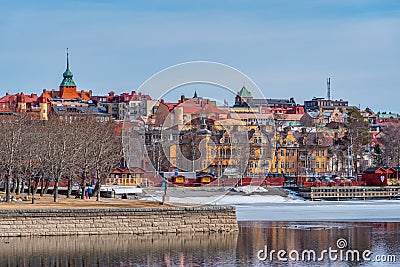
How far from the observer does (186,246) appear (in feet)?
141

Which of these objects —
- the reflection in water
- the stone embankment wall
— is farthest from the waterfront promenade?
the reflection in water

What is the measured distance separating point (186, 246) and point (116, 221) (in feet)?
16.5

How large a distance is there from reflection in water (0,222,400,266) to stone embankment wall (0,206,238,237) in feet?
2.21

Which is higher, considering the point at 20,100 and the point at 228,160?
the point at 20,100

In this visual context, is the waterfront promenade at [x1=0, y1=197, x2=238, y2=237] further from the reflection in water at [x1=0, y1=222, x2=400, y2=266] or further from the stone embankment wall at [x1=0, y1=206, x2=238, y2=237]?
the reflection in water at [x1=0, y1=222, x2=400, y2=266]

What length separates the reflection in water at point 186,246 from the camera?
38000 millimetres

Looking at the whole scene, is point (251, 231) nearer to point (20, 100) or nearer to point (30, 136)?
point (30, 136)

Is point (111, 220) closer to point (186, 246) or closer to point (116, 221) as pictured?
point (116, 221)

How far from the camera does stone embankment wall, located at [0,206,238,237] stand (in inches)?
1769

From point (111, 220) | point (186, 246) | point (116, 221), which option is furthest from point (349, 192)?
point (186, 246)

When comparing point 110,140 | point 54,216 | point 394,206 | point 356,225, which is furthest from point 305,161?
point 54,216

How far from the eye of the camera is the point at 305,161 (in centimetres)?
12475

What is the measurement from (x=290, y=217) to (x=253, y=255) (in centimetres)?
2381

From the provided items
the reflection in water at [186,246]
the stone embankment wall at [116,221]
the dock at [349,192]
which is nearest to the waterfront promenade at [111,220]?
the stone embankment wall at [116,221]
